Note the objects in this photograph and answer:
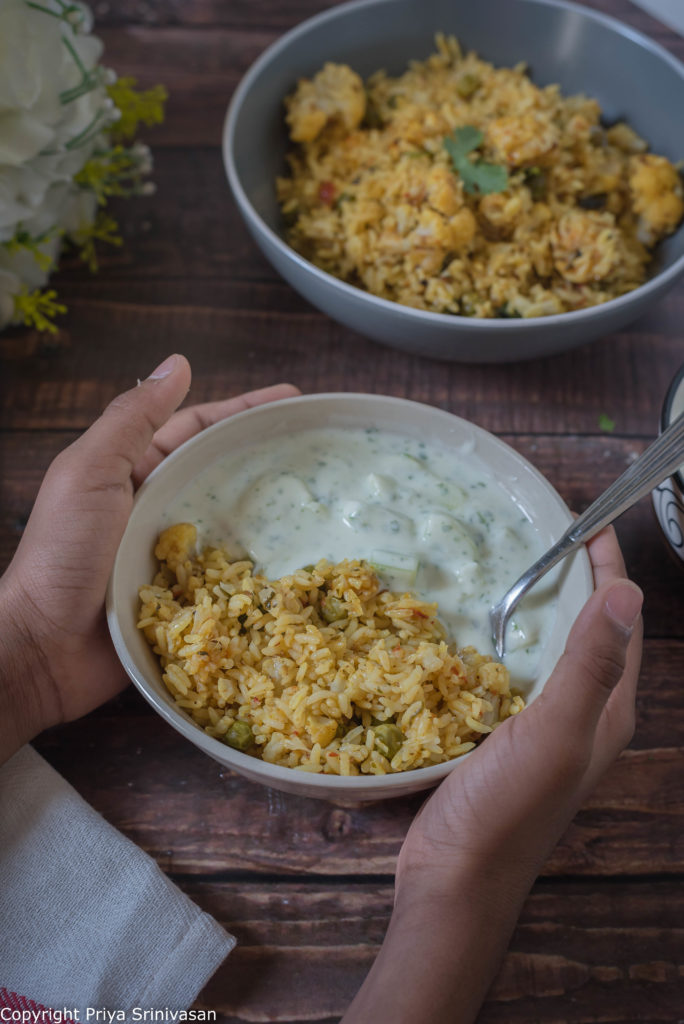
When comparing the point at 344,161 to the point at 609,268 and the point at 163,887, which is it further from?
the point at 163,887

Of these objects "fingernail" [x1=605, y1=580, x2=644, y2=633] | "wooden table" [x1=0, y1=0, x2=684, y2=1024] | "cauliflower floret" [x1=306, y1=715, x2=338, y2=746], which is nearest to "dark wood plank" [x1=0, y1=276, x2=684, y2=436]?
"wooden table" [x1=0, y1=0, x2=684, y2=1024]

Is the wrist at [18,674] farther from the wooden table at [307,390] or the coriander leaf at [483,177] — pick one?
the coriander leaf at [483,177]

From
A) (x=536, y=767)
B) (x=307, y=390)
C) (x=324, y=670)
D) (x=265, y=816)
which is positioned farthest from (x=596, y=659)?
(x=307, y=390)

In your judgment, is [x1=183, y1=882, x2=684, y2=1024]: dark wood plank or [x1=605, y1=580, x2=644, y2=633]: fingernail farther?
[x1=183, y1=882, x2=684, y2=1024]: dark wood plank

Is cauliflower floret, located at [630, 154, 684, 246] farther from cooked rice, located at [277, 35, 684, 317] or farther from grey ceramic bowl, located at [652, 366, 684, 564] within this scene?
grey ceramic bowl, located at [652, 366, 684, 564]

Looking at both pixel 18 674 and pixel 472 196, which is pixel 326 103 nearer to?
pixel 472 196

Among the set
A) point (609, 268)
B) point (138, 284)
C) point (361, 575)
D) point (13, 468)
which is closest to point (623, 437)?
point (609, 268)
